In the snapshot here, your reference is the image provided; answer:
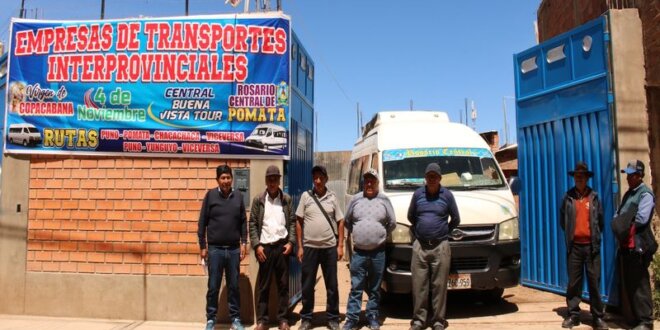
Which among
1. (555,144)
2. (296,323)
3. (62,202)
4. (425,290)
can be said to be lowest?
(296,323)

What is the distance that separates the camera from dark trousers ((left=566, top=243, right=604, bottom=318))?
5.79m

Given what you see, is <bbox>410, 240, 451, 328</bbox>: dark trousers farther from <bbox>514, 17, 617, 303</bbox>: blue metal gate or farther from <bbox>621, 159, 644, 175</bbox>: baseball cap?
<bbox>514, 17, 617, 303</bbox>: blue metal gate

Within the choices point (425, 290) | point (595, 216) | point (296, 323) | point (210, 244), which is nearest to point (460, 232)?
point (425, 290)

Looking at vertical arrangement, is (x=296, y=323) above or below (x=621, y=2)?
below

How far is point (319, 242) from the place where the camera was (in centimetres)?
592

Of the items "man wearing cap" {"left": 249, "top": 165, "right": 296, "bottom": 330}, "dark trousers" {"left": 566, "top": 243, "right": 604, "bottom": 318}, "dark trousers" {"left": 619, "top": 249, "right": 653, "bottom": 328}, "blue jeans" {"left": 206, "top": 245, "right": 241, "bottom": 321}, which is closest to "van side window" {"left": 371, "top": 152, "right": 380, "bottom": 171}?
"man wearing cap" {"left": 249, "top": 165, "right": 296, "bottom": 330}

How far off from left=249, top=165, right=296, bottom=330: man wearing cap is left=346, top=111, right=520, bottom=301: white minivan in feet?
4.35

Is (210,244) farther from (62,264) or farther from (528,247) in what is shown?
(528,247)

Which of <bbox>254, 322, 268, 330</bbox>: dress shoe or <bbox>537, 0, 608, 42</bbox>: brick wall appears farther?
<bbox>537, 0, 608, 42</bbox>: brick wall

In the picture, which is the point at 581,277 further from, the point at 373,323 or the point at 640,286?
the point at 373,323

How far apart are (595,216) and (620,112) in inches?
66.4

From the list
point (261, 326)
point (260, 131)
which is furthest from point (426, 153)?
point (261, 326)

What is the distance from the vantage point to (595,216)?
19.2ft

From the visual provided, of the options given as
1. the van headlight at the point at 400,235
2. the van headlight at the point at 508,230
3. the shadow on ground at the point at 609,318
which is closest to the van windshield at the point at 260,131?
the van headlight at the point at 400,235
